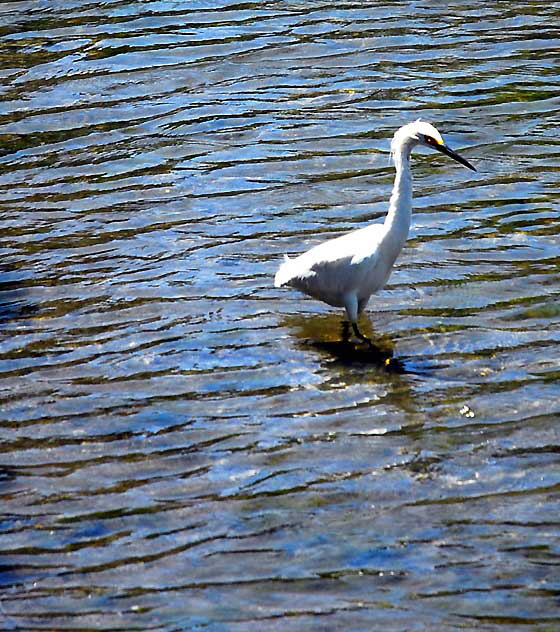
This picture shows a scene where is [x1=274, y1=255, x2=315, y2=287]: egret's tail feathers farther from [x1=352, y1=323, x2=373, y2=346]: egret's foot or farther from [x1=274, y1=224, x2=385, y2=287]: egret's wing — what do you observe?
[x1=352, y1=323, x2=373, y2=346]: egret's foot

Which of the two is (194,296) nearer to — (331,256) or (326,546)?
(331,256)

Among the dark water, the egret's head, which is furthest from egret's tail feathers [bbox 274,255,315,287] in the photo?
the egret's head

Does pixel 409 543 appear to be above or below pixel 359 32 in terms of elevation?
below

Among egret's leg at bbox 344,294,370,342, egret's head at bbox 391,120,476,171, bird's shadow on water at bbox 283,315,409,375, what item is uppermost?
egret's head at bbox 391,120,476,171

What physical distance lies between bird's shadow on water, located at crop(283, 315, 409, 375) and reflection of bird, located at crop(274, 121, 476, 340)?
0.11 m

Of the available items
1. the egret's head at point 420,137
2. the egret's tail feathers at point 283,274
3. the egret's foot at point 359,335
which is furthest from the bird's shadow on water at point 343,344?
the egret's head at point 420,137

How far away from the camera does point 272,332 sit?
30.3 ft

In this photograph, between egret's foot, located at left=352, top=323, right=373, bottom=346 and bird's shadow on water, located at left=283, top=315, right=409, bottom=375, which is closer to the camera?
bird's shadow on water, located at left=283, top=315, right=409, bottom=375

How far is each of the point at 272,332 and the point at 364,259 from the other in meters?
0.76

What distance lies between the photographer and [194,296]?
9.78 metres

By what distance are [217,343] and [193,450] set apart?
1.47 m

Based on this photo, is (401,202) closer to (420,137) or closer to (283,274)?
(420,137)

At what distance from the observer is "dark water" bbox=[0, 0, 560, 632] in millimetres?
6570

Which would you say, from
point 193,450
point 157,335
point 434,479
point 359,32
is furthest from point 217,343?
point 359,32
